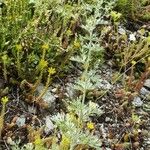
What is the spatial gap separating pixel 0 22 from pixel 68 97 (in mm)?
1120

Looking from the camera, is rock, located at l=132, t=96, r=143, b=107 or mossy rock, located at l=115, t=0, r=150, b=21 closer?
rock, located at l=132, t=96, r=143, b=107

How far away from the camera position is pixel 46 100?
4465 millimetres

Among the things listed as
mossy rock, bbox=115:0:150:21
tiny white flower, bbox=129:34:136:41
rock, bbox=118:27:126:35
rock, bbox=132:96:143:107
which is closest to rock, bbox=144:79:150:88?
rock, bbox=132:96:143:107

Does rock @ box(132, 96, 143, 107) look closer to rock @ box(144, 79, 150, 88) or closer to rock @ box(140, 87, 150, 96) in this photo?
rock @ box(140, 87, 150, 96)

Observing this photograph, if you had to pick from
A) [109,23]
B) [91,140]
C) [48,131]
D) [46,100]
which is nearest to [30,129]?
[48,131]

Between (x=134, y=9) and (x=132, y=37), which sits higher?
(x=134, y=9)

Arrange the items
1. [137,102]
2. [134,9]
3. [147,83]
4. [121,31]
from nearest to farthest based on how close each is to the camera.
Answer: [137,102]
[147,83]
[121,31]
[134,9]

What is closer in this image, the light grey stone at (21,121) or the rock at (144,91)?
the light grey stone at (21,121)

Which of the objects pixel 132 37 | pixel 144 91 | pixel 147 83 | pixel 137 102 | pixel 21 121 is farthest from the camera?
pixel 132 37

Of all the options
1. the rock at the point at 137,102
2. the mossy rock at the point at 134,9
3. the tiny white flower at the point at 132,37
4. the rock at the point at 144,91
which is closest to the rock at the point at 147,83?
the rock at the point at 144,91

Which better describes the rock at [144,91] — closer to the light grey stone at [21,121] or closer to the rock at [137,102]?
the rock at [137,102]

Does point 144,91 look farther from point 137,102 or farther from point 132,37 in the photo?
point 132,37

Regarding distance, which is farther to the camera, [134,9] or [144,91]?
[134,9]

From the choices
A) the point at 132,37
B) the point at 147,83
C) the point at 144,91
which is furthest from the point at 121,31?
the point at 144,91
